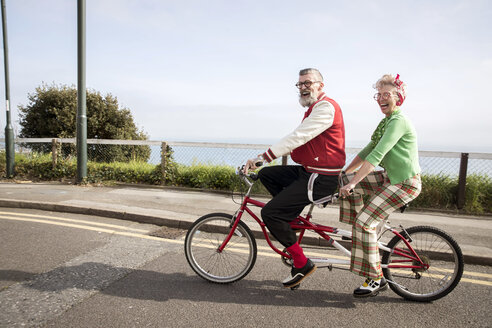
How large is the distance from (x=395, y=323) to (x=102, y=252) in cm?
338

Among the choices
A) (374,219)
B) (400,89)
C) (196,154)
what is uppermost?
(400,89)

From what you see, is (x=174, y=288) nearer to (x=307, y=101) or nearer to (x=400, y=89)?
(x=307, y=101)

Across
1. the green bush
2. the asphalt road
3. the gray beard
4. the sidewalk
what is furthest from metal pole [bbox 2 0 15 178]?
the gray beard

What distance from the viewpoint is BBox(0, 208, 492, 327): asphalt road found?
275 centimetres

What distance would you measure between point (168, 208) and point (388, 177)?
4418 mm

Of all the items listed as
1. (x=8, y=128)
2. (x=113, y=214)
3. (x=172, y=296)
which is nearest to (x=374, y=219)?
(x=172, y=296)

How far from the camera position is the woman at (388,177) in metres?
2.90

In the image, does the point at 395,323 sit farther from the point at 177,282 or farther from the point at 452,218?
the point at 452,218

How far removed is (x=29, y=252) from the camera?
13.5ft

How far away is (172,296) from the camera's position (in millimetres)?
3133

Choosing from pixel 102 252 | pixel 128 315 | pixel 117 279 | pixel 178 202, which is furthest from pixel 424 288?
pixel 178 202

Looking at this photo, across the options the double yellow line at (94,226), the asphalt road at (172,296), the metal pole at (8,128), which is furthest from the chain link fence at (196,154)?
the double yellow line at (94,226)

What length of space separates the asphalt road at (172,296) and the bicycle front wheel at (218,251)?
5.1 inches

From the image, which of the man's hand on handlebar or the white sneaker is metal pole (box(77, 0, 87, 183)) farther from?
the white sneaker
